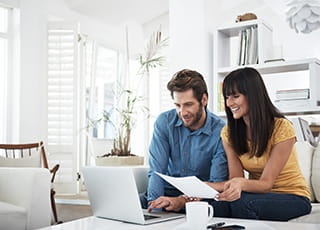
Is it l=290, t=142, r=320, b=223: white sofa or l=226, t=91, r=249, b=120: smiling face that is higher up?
l=226, t=91, r=249, b=120: smiling face

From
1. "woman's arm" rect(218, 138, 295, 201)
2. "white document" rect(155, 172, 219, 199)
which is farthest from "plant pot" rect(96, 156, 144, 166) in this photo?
"white document" rect(155, 172, 219, 199)

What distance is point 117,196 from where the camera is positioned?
5.64 feet

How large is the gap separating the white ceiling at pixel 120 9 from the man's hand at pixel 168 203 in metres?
3.98

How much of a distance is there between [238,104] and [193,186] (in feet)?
1.86

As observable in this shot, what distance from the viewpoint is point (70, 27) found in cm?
A: 490

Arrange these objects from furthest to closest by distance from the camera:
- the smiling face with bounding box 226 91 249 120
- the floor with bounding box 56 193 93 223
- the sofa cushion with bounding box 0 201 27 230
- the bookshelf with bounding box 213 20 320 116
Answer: the floor with bounding box 56 193 93 223 < the bookshelf with bounding box 213 20 320 116 < the sofa cushion with bounding box 0 201 27 230 < the smiling face with bounding box 226 91 249 120

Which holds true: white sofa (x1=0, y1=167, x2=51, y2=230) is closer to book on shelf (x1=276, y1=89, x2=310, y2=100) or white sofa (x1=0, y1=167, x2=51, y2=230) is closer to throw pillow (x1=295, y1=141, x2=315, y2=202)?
throw pillow (x1=295, y1=141, x2=315, y2=202)

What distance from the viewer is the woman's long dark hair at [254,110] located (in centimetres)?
198

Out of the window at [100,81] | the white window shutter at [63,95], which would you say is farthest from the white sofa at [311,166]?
the window at [100,81]

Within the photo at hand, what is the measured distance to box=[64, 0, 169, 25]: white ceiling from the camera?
5.50 m

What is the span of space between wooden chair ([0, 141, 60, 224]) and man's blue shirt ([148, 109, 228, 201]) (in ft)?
6.62

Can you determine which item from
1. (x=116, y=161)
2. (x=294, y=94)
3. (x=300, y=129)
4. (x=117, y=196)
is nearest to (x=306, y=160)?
(x=300, y=129)

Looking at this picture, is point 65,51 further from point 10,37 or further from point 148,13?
point 148,13

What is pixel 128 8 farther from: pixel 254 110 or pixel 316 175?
pixel 254 110
